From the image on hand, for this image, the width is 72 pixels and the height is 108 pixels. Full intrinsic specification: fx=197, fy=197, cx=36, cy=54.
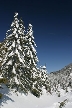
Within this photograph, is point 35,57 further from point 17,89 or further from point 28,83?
point 17,89

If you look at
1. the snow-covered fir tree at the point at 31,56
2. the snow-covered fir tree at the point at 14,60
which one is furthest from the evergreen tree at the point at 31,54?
the snow-covered fir tree at the point at 14,60

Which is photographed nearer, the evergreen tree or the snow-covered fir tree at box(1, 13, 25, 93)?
the snow-covered fir tree at box(1, 13, 25, 93)

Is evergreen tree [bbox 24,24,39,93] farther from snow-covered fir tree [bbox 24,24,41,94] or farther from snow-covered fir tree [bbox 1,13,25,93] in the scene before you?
snow-covered fir tree [bbox 1,13,25,93]

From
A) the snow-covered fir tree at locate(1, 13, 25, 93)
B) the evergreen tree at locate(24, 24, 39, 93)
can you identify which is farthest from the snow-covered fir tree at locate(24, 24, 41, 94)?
the snow-covered fir tree at locate(1, 13, 25, 93)

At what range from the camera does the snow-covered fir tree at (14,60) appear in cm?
3412

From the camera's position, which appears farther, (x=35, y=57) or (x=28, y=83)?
(x=35, y=57)

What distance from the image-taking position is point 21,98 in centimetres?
3488

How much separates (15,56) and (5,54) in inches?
86.3

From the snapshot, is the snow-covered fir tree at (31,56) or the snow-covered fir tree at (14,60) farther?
the snow-covered fir tree at (31,56)

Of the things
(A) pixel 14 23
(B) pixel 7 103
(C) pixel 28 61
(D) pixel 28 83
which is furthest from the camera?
(C) pixel 28 61

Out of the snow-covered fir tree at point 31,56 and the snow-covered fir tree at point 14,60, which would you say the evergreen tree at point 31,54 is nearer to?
the snow-covered fir tree at point 31,56

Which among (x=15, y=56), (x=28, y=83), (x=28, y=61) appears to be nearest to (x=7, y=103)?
(x=15, y=56)

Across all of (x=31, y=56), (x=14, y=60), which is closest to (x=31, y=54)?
(x=31, y=56)

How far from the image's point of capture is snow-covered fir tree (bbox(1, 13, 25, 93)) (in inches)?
1344
